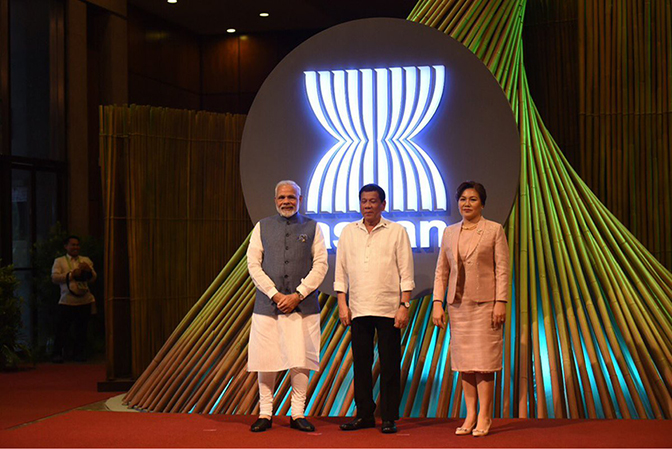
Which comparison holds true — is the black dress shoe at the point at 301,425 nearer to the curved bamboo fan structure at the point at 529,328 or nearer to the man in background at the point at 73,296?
the curved bamboo fan structure at the point at 529,328

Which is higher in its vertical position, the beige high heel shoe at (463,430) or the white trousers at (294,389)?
the white trousers at (294,389)

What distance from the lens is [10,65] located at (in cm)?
884

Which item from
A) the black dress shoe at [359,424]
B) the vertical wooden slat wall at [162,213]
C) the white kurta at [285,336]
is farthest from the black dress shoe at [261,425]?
the vertical wooden slat wall at [162,213]

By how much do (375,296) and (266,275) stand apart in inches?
20.5

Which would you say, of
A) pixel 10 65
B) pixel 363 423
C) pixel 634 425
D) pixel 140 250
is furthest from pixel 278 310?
pixel 10 65

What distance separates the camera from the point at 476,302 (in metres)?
3.82

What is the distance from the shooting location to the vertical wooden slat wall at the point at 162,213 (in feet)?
19.8

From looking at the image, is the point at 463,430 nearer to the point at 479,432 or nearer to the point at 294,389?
the point at 479,432

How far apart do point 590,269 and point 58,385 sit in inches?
156

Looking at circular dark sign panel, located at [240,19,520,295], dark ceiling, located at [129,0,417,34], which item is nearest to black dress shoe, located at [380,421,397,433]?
circular dark sign panel, located at [240,19,520,295]

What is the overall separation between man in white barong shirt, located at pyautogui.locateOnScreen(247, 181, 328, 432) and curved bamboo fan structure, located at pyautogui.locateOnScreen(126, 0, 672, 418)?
1.40ft

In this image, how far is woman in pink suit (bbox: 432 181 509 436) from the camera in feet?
12.4

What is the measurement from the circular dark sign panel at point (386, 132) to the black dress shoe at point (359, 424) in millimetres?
979

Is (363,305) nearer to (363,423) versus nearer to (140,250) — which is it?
(363,423)
